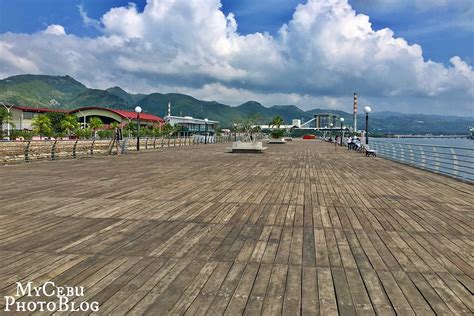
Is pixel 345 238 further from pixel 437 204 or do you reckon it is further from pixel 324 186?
pixel 324 186

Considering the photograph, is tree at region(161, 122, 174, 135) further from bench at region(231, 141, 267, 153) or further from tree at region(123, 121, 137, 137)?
bench at region(231, 141, 267, 153)

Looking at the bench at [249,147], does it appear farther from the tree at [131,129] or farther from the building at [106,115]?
the building at [106,115]

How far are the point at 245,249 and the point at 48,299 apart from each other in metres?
1.94

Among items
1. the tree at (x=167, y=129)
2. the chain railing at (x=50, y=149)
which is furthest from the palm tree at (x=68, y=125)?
the chain railing at (x=50, y=149)

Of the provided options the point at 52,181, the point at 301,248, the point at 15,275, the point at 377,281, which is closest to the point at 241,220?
the point at 301,248

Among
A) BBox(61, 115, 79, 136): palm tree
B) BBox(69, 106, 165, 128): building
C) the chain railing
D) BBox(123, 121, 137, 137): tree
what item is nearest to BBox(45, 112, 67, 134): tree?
BBox(61, 115, 79, 136): palm tree

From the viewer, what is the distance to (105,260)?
3629 millimetres

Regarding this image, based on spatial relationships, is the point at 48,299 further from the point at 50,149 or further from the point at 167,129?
the point at 167,129

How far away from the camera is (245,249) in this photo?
4.03 meters

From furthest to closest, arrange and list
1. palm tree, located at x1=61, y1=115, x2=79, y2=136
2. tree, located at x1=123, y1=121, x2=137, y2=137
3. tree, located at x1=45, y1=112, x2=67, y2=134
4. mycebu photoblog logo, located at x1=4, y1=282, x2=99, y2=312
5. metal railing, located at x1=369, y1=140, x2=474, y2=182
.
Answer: tree, located at x1=45, y1=112, x2=67, y2=134, tree, located at x1=123, y1=121, x2=137, y2=137, palm tree, located at x1=61, y1=115, x2=79, y2=136, metal railing, located at x1=369, y1=140, x2=474, y2=182, mycebu photoblog logo, located at x1=4, y1=282, x2=99, y2=312

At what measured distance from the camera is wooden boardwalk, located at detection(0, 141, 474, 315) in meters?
2.85

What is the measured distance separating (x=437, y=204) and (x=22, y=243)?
6.59 metres

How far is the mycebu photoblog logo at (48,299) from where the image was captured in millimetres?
2664

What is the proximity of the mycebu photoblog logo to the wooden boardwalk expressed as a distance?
71 mm
